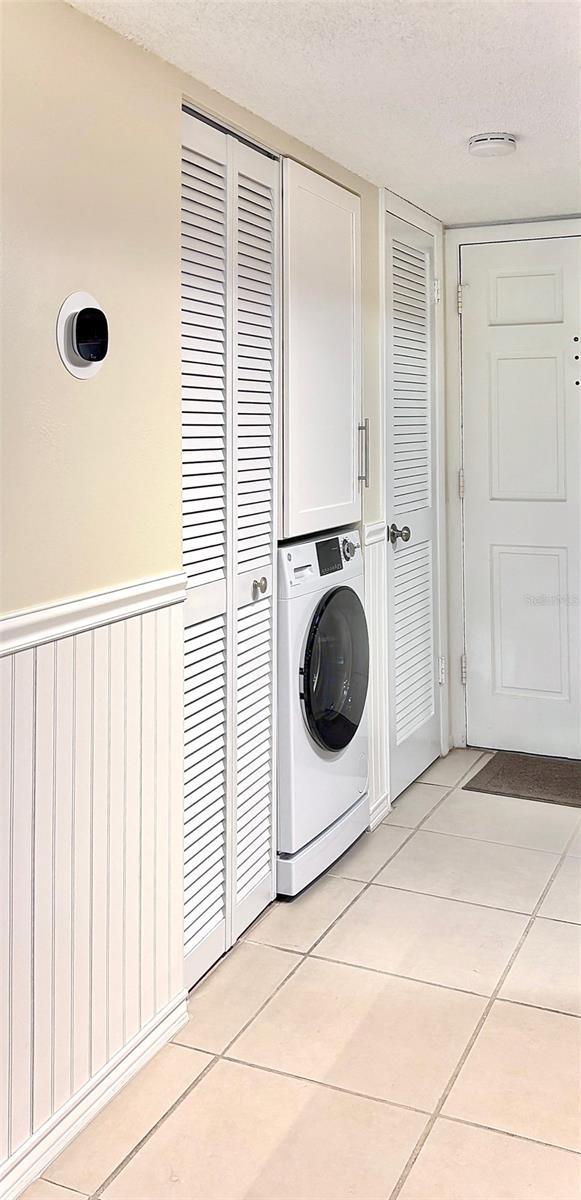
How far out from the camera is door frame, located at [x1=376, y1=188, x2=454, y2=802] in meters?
3.48

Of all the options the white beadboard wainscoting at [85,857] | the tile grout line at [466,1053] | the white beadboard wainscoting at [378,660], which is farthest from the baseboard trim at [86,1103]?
the white beadboard wainscoting at [378,660]

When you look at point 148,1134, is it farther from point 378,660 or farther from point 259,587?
point 378,660

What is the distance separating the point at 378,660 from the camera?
3.55 metres

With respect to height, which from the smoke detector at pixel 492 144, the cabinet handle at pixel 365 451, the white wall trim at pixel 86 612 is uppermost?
the smoke detector at pixel 492 144

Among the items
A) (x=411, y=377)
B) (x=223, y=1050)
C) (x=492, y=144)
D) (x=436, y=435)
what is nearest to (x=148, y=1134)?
(x=223, y=1050)

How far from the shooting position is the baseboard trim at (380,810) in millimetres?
3508

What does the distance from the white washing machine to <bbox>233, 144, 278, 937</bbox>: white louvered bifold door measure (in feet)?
0.17

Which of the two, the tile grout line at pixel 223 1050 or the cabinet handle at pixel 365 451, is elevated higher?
the cabinet handle at pixel 365 451

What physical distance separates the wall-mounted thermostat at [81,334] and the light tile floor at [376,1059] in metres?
1.43

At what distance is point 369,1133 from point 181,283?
69.1 inches

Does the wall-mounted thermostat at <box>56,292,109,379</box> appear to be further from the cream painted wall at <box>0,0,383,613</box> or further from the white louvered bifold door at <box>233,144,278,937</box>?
the white louvered bifold door at <box>233,144,278,937</box>

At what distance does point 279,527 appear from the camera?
9.22 feet

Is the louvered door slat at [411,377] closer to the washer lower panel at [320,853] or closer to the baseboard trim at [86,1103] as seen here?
the washer lower panel at [320,853]

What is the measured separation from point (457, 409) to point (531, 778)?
57.5 inches
